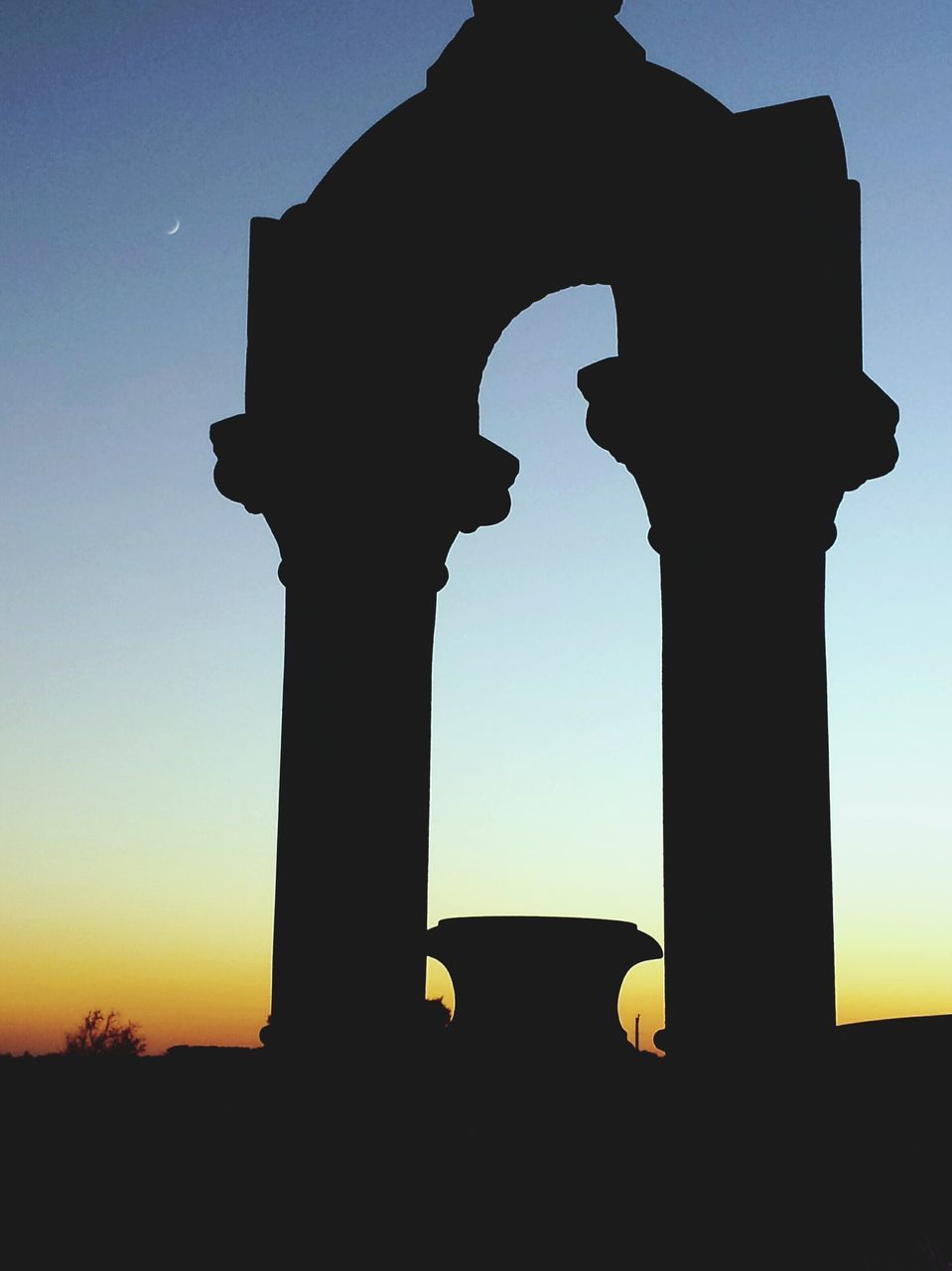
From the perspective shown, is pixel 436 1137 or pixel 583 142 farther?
pixel 583 142

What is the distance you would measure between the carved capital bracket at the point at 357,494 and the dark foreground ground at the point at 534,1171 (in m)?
3.22

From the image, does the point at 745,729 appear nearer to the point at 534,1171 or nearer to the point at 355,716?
the point at 534,1171

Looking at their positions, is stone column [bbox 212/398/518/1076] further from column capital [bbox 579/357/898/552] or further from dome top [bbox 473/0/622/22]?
dome top [bbox 473/0/622/22]

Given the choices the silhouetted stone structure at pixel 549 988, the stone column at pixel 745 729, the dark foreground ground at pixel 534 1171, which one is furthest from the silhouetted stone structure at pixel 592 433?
the silhouetted stone structure at pixel 549 988

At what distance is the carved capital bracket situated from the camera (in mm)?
9914

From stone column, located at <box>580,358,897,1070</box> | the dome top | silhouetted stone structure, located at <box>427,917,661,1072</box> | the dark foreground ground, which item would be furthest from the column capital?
the dark foreground ground

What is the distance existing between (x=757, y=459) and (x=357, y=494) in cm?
269

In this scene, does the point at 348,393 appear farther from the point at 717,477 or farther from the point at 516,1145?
the point at 516,1145

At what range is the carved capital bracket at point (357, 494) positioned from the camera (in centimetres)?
991

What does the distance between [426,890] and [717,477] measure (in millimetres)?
2989

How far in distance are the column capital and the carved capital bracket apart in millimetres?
1695

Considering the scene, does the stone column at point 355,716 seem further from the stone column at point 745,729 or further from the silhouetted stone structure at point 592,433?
the stone column at point 745,729

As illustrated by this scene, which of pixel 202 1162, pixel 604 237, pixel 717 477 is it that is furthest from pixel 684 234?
pixel 202 1162

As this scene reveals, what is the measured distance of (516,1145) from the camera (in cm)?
776
